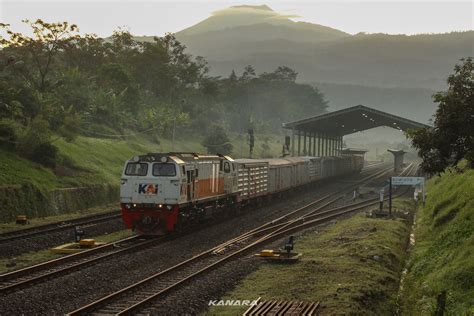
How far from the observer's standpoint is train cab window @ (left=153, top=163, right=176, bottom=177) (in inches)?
1078

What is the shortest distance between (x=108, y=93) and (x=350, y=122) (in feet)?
131

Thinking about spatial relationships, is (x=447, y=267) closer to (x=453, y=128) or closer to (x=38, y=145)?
(x=453, y=128)

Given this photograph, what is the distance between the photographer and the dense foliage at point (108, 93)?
46812 mm

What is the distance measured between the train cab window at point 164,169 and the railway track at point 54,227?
5827 millimetres

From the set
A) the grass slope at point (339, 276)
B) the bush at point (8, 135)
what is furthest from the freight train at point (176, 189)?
the bush at point (8, 135)

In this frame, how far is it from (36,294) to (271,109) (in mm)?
140091

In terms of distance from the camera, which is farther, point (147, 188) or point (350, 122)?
point (350, 122)

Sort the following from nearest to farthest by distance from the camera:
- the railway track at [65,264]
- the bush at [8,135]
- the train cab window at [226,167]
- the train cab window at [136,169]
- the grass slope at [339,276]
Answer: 1. the grass slope at [339,276]
2. the railway track at [65,264]
3. the train cab window at [136,169]
4. the train cab window at [226,167]
5. the bush at [8,135]

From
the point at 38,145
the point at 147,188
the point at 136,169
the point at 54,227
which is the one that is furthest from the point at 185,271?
the point at 38,145

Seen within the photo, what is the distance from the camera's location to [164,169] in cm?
2755

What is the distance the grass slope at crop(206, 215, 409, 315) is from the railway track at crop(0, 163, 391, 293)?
5573 mm

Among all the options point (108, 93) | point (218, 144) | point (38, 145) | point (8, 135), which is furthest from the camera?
point (218, 144)

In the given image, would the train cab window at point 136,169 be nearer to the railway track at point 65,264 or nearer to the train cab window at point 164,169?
the train cab window at point 164,169

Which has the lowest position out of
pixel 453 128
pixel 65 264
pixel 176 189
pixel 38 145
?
pixel 65 264
